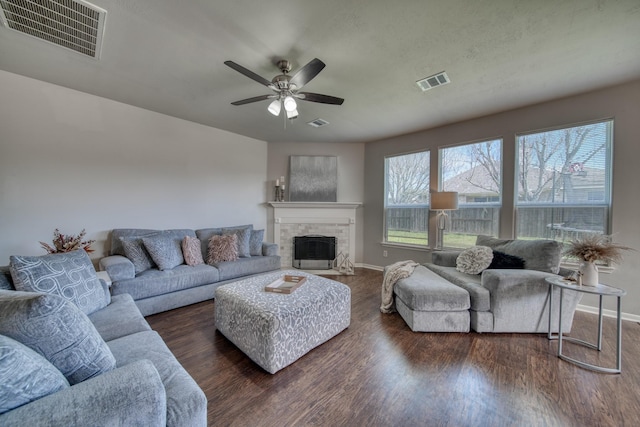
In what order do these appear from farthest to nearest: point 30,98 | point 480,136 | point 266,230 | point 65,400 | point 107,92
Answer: point 266,230 < point 480,136 < point 107,92 < point 30,98 < point 65,400

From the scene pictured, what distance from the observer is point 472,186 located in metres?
3.80

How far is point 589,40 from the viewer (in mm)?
1986

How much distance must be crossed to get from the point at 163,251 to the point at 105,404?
8.26 ft

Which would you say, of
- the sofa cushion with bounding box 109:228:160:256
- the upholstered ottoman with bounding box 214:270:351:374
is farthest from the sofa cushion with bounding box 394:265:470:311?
the sofa cushion with bounding box 109:228:160:256

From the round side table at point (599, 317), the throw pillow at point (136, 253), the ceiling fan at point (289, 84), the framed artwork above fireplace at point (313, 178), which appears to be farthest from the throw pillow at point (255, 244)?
the round side table at point (599, 317)

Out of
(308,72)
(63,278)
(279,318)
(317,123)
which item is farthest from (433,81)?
(63,278)

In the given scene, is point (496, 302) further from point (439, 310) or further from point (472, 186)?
point (472, 186)

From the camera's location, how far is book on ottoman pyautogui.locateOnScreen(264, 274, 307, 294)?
7.08ft

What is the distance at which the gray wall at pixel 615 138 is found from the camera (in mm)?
2645

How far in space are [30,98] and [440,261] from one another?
537cm

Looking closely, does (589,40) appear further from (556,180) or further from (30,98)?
(30,98)

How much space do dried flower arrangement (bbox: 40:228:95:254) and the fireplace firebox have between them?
3064 millimetres

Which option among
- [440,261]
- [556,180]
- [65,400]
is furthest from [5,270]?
[556,180]

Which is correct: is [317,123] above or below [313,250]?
above
